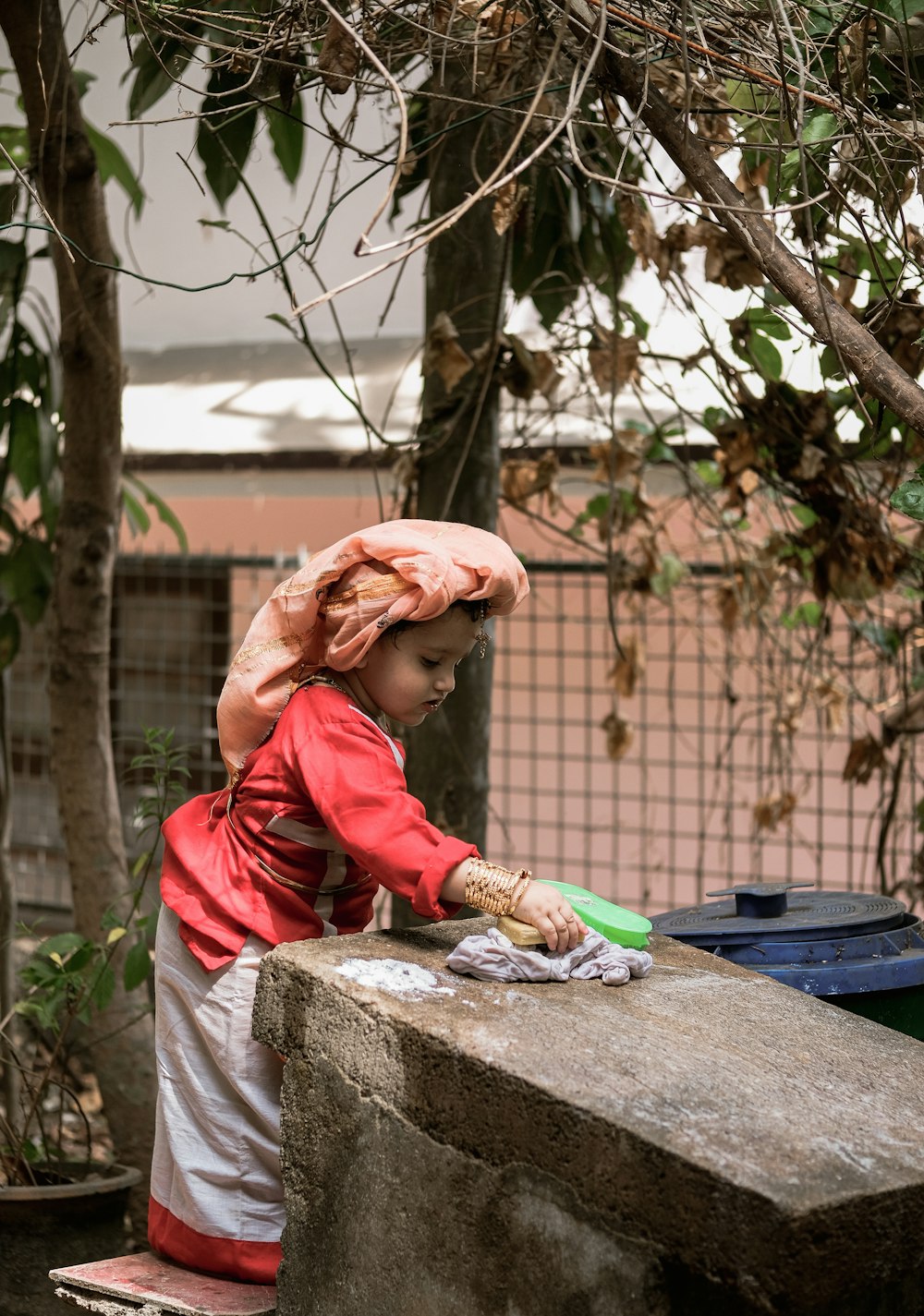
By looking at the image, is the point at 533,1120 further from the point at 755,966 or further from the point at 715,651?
the point at 715,651

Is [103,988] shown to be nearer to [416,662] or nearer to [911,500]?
[416,662]

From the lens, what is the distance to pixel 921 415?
5.81ft

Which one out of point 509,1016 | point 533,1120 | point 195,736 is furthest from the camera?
point 195,736

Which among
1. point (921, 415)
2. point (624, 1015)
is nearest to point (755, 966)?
point (624, 1015)

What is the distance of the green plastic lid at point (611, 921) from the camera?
195 centimetres

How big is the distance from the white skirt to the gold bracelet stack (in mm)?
371

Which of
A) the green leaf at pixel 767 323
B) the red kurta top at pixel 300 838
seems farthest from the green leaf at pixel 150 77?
the red kurta top at pixel 300 838

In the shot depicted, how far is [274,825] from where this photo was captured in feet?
6.66

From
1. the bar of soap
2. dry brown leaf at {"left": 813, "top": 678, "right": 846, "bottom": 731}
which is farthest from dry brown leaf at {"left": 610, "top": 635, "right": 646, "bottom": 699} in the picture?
the bar of soap

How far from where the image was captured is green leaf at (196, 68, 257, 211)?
2.65 metres

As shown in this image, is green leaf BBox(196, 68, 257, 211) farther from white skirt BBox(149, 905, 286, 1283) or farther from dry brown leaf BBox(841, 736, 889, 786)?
dry brown leaf BBox(841, 736, 889, 786)

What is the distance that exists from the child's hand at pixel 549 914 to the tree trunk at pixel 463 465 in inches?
45.9

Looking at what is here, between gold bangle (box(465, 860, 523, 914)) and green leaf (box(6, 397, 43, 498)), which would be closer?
gold bangle (box(465, 860, 523, 914))

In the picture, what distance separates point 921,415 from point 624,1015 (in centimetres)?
86
